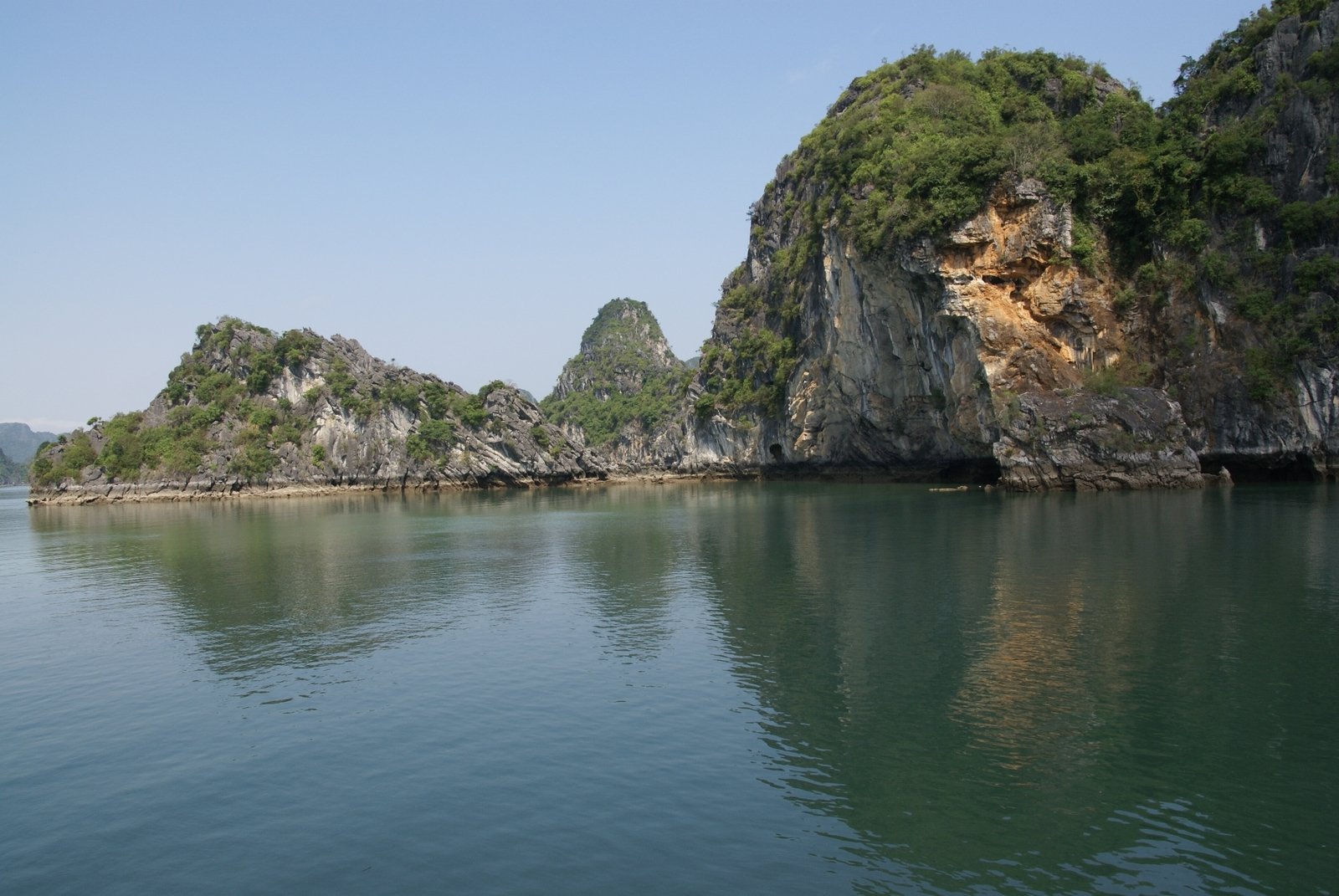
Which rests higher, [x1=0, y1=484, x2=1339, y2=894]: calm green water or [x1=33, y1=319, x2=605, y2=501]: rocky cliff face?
[x1=33, y1=319, x2=605, y2=501]: rocky cliff face

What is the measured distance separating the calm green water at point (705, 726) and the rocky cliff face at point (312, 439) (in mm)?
64105

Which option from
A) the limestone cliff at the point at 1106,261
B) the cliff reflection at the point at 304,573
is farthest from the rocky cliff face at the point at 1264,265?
the cliff reflection at the point at 304,573

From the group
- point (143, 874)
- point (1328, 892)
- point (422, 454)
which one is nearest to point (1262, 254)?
point (1328, 892)

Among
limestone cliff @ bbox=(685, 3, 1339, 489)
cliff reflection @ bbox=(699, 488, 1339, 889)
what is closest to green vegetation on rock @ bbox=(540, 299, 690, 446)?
limestone cliff @ bbox=(685, 3, 1339, 489)

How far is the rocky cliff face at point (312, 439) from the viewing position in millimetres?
91625

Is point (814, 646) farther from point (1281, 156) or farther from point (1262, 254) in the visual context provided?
point (1281, 156)

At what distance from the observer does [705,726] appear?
1377cm

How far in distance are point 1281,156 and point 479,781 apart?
170 feet

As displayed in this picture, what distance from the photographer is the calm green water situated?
965cm

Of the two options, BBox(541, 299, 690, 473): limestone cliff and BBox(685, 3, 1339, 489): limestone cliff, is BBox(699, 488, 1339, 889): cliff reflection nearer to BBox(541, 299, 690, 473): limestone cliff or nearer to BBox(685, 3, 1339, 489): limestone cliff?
BBox(685, 3, 1339, 489): limestone cliff

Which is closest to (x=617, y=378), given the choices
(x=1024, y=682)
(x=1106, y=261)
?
(x=1106, y=261)

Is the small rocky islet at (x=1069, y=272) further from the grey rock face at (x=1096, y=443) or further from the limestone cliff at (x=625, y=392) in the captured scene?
the limestone cliff at (x=625, y=392)

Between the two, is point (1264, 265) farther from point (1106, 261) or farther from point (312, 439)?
point (312, 439)

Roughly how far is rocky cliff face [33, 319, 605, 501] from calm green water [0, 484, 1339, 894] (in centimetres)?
6411
